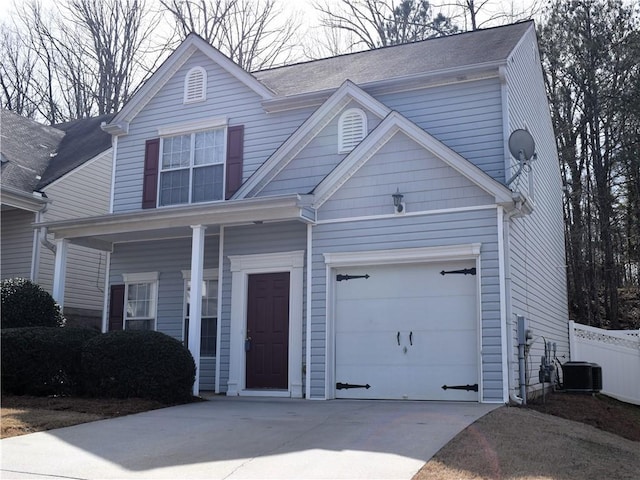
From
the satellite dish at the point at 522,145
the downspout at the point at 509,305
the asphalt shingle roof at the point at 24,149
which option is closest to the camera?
the downspout at the point at 509,305

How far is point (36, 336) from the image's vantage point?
10.8 m

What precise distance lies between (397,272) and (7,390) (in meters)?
6.56

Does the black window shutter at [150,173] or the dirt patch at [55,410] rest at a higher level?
the black window shutter at [150,173]

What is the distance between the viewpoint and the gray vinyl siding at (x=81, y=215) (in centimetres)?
1752

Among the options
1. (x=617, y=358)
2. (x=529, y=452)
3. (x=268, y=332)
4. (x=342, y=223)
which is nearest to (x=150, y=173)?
(x=268, y=332)

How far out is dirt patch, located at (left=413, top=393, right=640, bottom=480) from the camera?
18.9 feet

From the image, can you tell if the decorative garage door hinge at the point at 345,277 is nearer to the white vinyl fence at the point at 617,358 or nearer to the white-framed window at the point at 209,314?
the white-framed window at the point at 209,314

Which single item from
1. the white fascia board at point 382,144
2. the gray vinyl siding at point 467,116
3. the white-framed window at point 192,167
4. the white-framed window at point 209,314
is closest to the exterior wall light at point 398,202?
the white fascia board at point 382,144

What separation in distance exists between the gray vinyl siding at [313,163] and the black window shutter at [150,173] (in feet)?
10.1

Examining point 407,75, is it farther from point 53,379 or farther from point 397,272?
point 53,379

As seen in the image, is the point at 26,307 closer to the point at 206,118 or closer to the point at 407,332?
the point at 206,118

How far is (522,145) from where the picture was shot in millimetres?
10852

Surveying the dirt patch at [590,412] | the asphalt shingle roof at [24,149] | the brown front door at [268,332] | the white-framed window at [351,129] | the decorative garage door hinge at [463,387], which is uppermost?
the asphalt shingle roof at [24,149]

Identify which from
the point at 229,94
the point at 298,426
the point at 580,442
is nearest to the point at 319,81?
the point at 229,94
